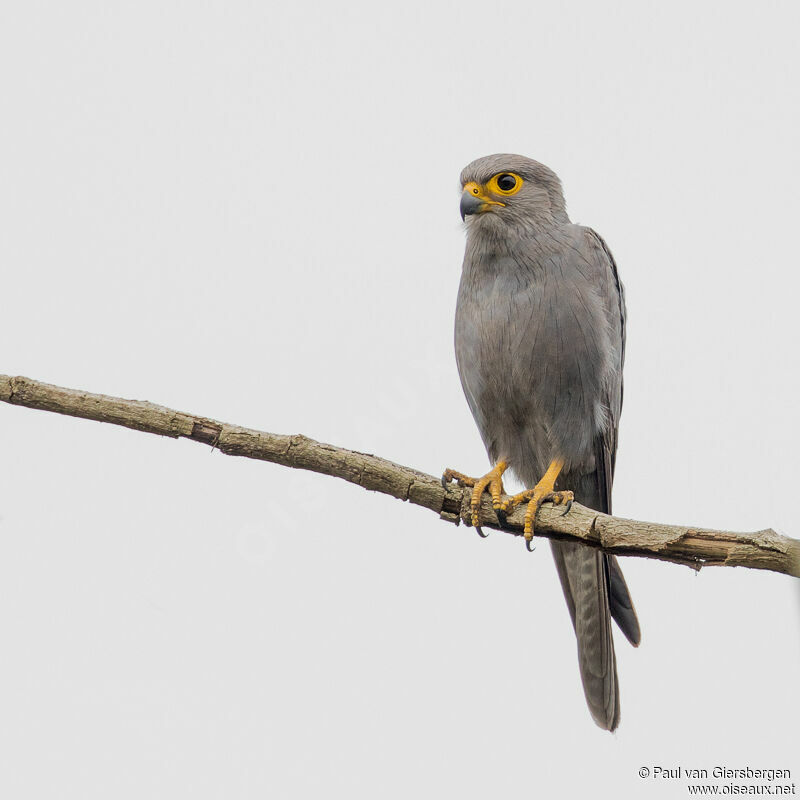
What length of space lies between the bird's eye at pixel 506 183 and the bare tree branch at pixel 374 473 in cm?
184

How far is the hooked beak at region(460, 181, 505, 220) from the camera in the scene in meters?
4.86

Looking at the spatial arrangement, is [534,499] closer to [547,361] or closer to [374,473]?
[547,361]

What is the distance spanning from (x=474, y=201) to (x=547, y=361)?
99 centimetres

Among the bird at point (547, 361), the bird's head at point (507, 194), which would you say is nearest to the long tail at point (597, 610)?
the bird at point (547, 361)

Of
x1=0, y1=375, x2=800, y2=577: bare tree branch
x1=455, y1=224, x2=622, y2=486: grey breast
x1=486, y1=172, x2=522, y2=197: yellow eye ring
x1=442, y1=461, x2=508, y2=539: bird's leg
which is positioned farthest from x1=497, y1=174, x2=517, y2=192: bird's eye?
x1=0, y1=375, x2=800, y2=577: bare tree branch

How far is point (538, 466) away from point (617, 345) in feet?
2.70

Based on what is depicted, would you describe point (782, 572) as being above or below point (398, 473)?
below

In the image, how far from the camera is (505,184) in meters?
4.93

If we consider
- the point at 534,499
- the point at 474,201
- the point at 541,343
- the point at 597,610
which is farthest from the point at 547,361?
the point at 597,610

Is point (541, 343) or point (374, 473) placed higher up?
point (541, 343)

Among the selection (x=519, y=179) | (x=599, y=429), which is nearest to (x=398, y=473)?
(x=599, y=429)

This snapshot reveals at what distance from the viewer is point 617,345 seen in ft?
16.5

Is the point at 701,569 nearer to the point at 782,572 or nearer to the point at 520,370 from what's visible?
the point at 782,572

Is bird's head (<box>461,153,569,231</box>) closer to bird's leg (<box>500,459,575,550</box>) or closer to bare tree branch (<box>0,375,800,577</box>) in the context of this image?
bird's leg (<box>500,459,575,550</box>)
